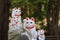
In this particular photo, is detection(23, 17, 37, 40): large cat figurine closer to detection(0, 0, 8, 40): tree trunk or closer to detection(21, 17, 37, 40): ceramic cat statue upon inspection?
detection(21, 17, 37, 40): ceramic cat statue

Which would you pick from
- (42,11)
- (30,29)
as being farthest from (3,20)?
(42,11)

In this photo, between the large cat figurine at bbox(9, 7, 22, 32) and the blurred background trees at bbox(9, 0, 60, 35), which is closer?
the large cat figurine at bbox(9, 7, 22, 32)

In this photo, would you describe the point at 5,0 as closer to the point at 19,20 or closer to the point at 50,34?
the point at 19,20

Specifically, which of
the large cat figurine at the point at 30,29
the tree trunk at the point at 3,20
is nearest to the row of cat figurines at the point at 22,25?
the large cat figurine at the point at 30,29

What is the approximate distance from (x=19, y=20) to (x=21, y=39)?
0.16 metres

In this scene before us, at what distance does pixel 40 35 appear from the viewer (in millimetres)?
1543

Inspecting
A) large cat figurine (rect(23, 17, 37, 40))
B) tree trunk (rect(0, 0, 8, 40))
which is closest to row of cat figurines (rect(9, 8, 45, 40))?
large cat figurine (rect(23, 17, 37, 40))

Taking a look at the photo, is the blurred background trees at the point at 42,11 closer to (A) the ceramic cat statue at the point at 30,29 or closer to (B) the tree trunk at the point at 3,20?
(A) the ceramic cat statue at the point at 30,29

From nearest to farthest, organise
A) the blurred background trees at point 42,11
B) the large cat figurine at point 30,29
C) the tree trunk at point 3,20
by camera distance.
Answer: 1. the tree trunk at point 3,20
2. the large cat figurine at point 30,29
3. the blurred background trees at point 42,11

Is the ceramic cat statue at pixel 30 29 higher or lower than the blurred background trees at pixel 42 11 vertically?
lower

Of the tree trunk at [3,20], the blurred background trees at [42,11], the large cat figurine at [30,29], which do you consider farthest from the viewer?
the blurred background trees at [42,11]

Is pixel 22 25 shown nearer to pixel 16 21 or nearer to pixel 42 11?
pixel 16 21

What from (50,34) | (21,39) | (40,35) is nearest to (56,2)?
(50,34)

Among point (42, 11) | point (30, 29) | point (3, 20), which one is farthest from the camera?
point (42, 11)
